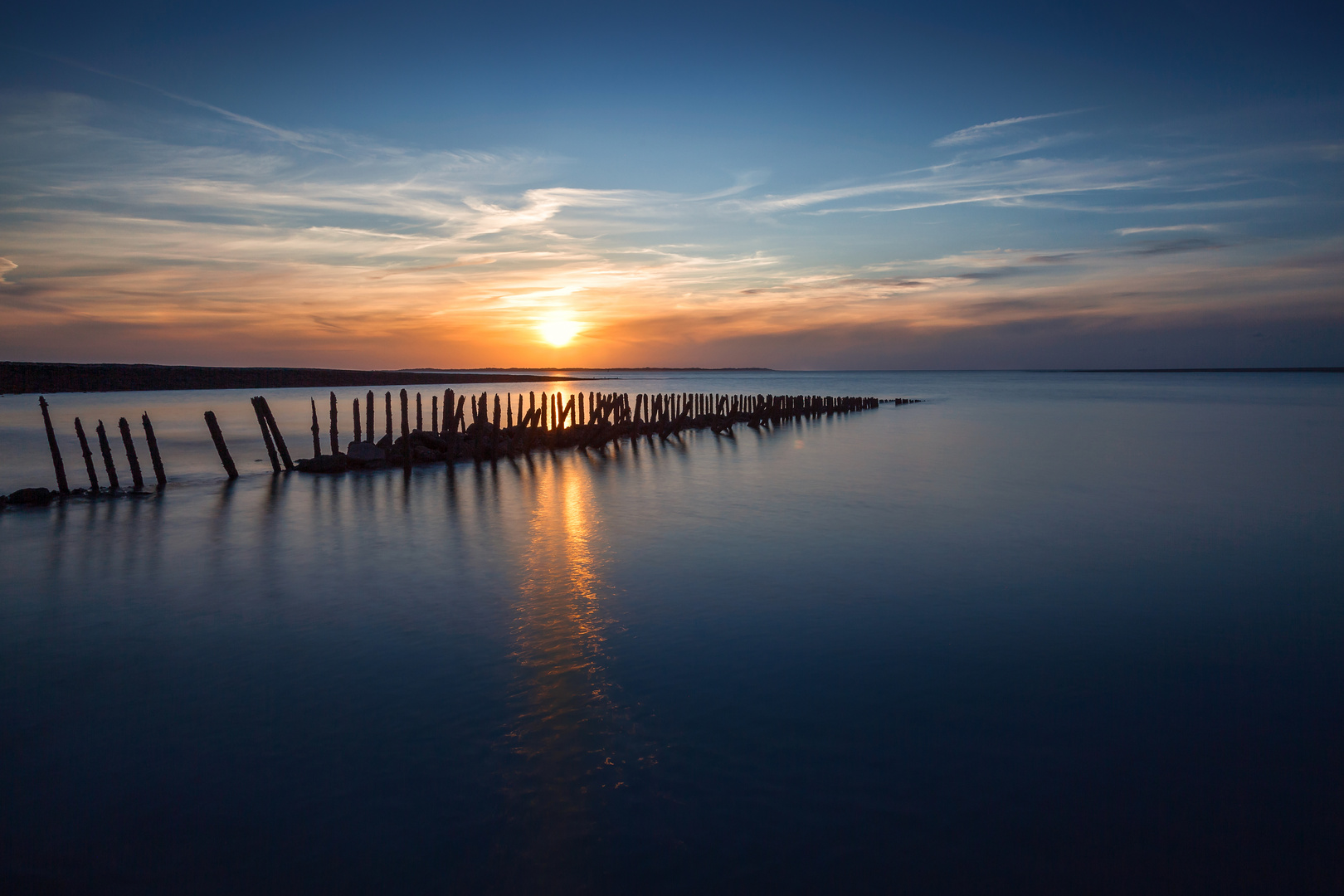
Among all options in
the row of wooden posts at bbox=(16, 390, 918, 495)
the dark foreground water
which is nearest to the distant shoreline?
the row of wooden posts at bbox=(16, 390, 918, 495)

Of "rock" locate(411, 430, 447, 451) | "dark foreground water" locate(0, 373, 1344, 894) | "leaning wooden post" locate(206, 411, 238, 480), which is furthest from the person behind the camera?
"rock" locate(411, 430, 447, 451)

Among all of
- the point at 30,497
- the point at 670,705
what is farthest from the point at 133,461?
the point at 670,705

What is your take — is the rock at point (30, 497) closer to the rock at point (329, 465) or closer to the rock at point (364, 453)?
the rock at point (329, 465)

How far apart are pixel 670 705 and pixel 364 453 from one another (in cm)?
1491

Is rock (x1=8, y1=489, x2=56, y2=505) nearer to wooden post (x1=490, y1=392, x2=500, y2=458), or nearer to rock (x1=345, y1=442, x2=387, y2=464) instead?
rock (x1=345, y1=442, x2=387, y2=464)

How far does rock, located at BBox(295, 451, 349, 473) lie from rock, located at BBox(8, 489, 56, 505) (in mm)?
5111

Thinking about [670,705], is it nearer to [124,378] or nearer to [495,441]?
[495,441]

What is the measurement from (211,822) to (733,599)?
5022mm

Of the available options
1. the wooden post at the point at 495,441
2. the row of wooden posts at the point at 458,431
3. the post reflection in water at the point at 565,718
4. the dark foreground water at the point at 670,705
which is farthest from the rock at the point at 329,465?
the post reflection in water at the point at 565,718

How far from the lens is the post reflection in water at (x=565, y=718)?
396cm

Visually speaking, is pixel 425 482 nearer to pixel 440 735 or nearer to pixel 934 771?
pixel 440 735

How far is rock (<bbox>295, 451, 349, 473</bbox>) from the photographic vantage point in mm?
17766

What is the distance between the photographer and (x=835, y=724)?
16.4ft

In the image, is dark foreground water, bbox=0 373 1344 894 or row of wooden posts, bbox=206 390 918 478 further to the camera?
row of wooden posts, bbox=206 390 918 478
